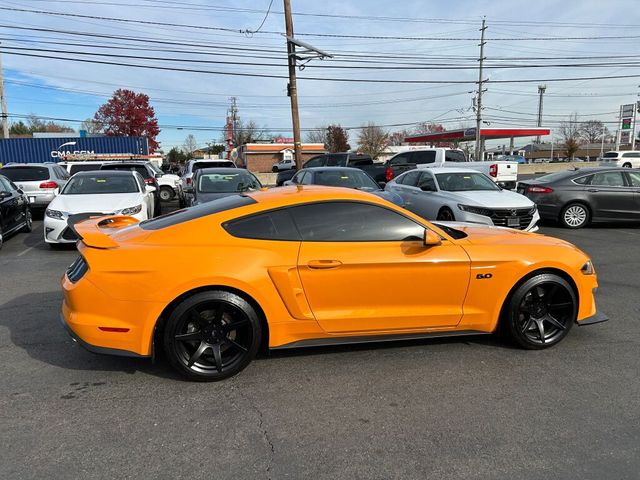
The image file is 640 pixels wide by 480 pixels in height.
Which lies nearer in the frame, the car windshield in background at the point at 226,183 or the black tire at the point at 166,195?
the car windshield in background at the point at 226,183

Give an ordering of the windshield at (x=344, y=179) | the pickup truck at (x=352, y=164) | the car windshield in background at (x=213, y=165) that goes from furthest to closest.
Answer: the pickup truck at (x=352, y=164) < the car windshield in background at (x=213, y=165) < the windshield at (x=344, y=179)

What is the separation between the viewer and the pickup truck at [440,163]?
1527cm

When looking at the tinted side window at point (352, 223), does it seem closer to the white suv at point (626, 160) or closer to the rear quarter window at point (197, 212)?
the rear quarter window at point (197, 212)

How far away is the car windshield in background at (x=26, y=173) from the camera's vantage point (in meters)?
12.6

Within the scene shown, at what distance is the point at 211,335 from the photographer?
3396 mm

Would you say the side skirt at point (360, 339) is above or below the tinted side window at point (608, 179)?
below

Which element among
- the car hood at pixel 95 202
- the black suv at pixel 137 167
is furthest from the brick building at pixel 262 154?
the car hood at pixel 95 202

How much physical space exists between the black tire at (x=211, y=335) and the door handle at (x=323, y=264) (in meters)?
0.56

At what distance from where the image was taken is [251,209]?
3.63 meters

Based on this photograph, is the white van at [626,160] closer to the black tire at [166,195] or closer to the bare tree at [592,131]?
the black tire at [166,195]

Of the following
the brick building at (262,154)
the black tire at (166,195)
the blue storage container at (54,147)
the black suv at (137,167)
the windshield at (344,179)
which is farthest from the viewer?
the brick building at (262,154)

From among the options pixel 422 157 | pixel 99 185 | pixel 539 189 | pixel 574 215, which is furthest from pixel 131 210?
pixel 422 157

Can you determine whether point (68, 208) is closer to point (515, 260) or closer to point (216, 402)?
point (216, 402)

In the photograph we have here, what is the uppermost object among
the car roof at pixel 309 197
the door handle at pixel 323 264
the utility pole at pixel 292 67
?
the utility pole at pixel 292 67
